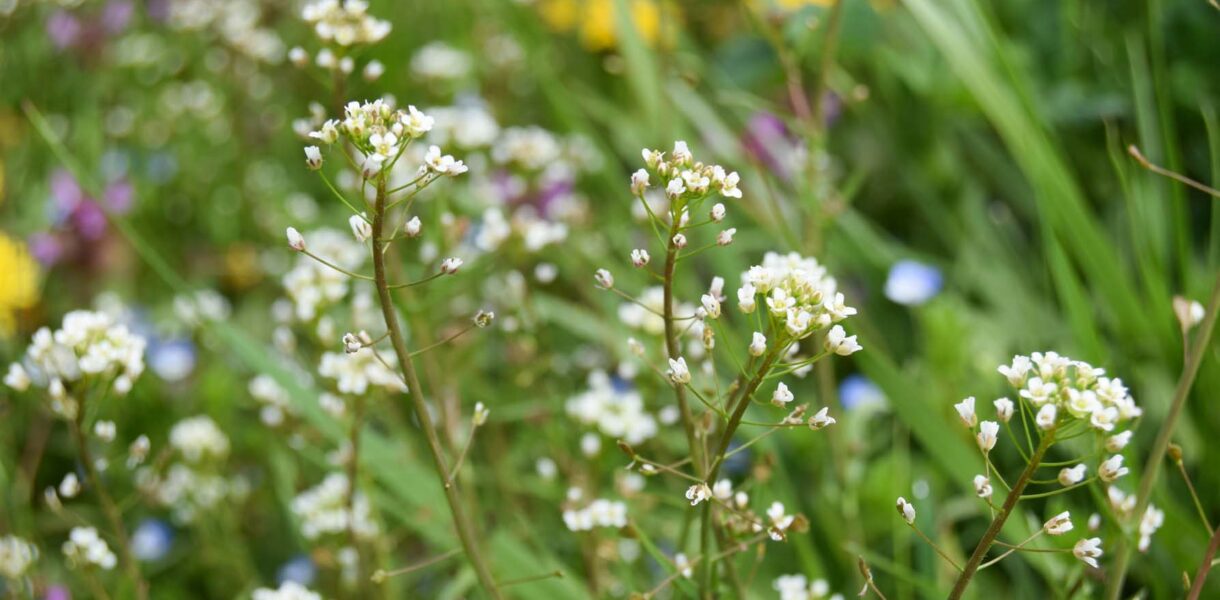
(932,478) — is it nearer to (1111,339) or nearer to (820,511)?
(820,511)

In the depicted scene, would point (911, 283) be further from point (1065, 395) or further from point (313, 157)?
point (313, 157)

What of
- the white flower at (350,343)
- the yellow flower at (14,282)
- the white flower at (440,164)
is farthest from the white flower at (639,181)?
the yellow flower at (14,282)

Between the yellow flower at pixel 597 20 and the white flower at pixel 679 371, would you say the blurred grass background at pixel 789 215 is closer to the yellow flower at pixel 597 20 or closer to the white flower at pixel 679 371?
the yellow flower at pixel 597 20

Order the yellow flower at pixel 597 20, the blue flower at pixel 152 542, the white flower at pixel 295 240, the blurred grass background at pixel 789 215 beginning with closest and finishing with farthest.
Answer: the white flower at pixel 295 240 < the blurred grass background at pixel 789 215 < the blue flower at pixel 152 542 < the yellow flower at pixel 597 20

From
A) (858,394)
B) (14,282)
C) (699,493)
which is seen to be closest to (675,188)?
(699,493)

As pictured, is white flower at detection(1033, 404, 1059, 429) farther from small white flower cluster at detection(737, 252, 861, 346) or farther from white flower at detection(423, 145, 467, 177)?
white flower at detection(423, 145, 467, 177)

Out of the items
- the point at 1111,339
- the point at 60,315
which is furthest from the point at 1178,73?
the point at 60,315
